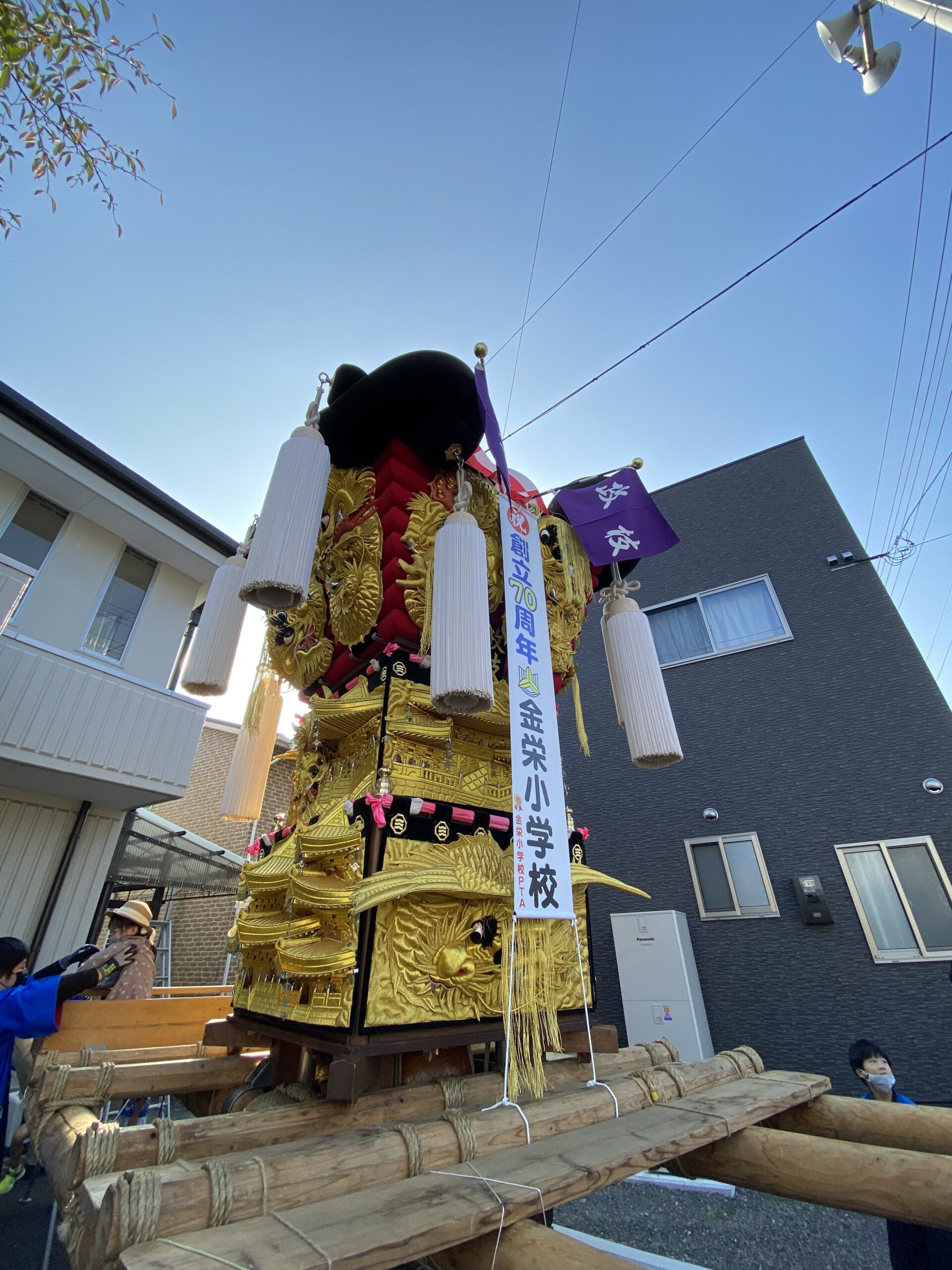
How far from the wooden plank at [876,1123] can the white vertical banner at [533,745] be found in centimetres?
127

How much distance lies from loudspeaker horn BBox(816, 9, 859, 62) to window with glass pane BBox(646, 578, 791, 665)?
6.47 metres

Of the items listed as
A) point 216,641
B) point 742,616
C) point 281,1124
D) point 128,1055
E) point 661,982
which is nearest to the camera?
point 281,1124

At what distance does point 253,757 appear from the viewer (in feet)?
11.6

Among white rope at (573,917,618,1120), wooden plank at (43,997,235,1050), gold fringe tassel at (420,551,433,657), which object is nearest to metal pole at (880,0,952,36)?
gold fringe tassel at (420,551,433,657)

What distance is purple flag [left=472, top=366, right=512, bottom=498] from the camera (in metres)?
2.88

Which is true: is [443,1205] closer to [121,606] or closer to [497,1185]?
[497,1185]

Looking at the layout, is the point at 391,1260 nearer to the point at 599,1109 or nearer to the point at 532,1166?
the point at 532,1166

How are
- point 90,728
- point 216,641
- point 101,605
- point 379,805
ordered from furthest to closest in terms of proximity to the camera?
point 101,605, point 90,728, point 216,641, point 379,805

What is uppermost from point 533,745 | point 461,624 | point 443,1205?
point 461,624

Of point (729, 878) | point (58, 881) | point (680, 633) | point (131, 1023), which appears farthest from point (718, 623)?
point (58, 881)

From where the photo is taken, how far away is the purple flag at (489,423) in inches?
113

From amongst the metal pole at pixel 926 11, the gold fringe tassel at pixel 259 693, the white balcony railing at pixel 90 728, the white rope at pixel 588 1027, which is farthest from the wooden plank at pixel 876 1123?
the metal pole at pixel 926 11

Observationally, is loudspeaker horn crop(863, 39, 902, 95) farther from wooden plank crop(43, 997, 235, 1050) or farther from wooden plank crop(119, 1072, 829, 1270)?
wooden plank crop(43, 997, 235, 1050)

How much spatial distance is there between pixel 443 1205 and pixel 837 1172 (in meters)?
1.36
